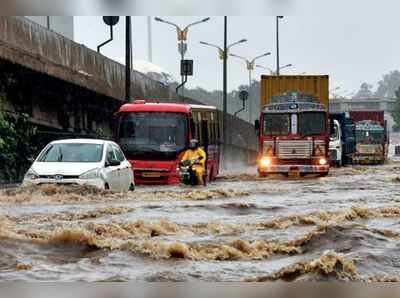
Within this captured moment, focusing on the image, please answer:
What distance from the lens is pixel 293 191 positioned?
25.3 meters

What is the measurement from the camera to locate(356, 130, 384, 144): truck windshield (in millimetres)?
56750

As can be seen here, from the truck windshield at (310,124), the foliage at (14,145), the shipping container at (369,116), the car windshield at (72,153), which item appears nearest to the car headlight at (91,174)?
the car windshield at (72,153)

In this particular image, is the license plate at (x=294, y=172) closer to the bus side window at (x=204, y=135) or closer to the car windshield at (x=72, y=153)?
the bus side window at (x=204, y=135)

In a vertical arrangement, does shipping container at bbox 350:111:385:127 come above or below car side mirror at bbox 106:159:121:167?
above

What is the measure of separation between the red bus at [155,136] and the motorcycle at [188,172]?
0.35 m

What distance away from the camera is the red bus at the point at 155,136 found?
1087 inches

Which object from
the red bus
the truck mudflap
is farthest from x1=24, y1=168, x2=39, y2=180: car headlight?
the truck mudflap

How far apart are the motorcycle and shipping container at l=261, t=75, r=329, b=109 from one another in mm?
7858

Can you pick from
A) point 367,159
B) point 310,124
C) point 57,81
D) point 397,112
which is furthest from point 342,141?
point 397,112

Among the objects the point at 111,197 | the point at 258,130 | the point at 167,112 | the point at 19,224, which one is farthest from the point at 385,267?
the point at 258,130

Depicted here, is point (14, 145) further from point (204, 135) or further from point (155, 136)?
point (204, 135)

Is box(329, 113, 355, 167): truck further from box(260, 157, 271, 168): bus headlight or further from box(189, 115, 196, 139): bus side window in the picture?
box(189, 115, 196, 139): bus side window

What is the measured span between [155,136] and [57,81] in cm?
474

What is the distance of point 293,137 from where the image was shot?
32625 mm
